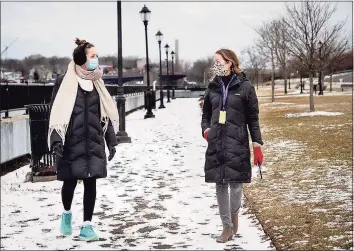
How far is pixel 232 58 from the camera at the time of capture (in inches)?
181

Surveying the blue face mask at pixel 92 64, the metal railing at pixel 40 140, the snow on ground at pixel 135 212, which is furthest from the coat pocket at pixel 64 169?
the metal railing at pixel 40 140

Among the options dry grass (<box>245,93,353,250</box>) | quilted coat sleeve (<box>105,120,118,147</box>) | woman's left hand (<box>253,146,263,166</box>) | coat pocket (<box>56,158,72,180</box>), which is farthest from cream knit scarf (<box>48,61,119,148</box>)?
dry grass (<box>245,93,353,250</box>)

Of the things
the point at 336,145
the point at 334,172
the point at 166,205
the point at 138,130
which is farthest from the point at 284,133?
the point at 166,205

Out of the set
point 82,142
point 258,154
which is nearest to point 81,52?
point 82,142

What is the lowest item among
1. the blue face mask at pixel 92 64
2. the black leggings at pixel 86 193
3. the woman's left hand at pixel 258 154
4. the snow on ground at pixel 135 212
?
the snow on ground at pixel 135 212

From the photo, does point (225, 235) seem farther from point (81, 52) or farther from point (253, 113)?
point (81, 52)

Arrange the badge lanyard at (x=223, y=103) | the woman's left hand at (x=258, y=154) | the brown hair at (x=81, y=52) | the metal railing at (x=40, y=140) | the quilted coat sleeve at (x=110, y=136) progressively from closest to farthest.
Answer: the badge lanyard at (x=223, y=103)
the woman's left hand at (x=258, y=154)
the brown hair at (x=81, y=52)
the quilted coat sleeve at (x=110, y=136)
the metal railing at (x=40, y=140)

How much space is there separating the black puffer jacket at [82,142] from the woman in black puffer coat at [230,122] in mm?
1110

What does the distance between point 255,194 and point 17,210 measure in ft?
10.6

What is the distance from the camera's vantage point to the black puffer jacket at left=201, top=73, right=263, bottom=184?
15.0 feet

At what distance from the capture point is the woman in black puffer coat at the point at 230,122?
15.0ft

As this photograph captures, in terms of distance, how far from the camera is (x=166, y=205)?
6.44 metres

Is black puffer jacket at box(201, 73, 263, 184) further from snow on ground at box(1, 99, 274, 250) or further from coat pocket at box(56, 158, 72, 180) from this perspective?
coat pocket at box(56, 158, 72, 180)

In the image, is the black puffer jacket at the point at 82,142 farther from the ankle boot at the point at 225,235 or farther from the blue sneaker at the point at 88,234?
the ankle boot at the point at 225,235
